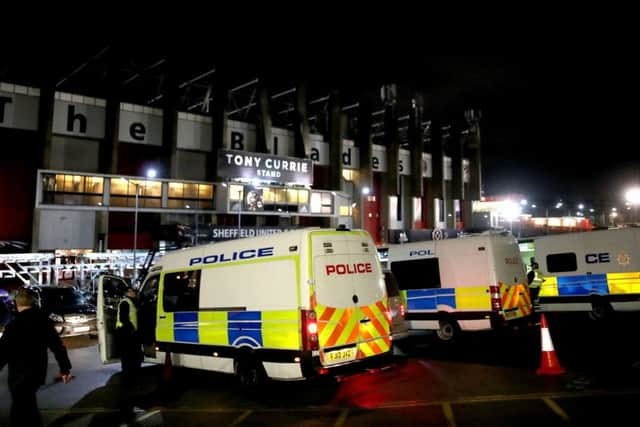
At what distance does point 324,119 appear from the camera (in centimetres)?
4838

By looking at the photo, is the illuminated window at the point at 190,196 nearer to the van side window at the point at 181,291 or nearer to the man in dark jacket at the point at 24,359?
the van side window at the point at 181,291

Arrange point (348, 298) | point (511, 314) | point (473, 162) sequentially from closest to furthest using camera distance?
point (348, 298) < point (511, 314) < point (473, 162)

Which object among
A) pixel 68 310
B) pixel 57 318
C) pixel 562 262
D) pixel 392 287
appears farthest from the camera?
pixel 562 262

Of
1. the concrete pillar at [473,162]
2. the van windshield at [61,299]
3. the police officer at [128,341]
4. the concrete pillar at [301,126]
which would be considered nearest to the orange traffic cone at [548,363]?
the police officer at [128,341]

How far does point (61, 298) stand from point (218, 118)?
881 inches

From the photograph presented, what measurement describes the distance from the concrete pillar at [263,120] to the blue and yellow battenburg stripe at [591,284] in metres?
25.1

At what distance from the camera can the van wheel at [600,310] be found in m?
14.3

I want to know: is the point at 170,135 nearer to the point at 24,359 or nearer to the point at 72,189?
the point at 72,189

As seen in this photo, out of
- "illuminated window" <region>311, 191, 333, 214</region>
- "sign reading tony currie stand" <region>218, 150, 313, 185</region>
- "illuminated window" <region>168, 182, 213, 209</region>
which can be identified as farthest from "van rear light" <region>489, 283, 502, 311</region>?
"illuminated window" <region>311, 191, 333, 214</region>

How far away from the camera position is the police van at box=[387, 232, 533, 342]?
1115 cm

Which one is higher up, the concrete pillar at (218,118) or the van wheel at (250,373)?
the concrete pillar at (218,118)

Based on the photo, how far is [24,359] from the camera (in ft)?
15.9

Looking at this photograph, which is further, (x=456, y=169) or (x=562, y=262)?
(x=456, y=169)

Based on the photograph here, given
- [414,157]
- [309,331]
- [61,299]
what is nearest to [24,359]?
[309,331]
